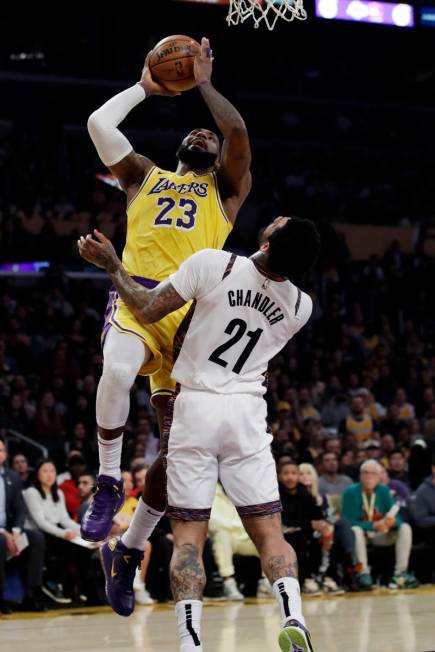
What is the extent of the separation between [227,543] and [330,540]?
1347 millimetres

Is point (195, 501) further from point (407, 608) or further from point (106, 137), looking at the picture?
point (407, 608)

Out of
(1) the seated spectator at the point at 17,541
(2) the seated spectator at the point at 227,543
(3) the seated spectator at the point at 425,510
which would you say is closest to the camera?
(1) the seated spectator at the point at 17,541

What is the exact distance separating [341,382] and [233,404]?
12.9m

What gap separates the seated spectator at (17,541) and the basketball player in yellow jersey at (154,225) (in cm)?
446

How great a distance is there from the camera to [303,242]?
5.95 meters

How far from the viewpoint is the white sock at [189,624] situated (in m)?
5.73

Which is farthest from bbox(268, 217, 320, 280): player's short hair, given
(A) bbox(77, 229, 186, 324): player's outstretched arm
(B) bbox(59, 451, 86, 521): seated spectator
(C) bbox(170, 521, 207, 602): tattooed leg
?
(B) bbox(59, 451, 86, 521): seated spectator

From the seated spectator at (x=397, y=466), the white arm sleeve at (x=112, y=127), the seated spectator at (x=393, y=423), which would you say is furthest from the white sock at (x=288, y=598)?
the seated spectator at (x=393, y=423)

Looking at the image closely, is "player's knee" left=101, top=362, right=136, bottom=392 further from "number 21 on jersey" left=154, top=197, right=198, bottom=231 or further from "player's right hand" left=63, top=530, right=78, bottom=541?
"player's right hand" left=63, top=530, right=78, bottom=541

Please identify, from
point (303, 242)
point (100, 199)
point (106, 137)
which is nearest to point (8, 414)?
point (100, 199)

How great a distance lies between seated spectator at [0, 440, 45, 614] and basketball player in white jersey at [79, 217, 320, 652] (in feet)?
17.6

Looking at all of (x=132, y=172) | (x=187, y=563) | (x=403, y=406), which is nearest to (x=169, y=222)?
(x=132, y=172)

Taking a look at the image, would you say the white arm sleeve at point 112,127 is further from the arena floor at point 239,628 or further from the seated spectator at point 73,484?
the seated spectator at point 73,484

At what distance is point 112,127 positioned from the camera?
22.2 feet
